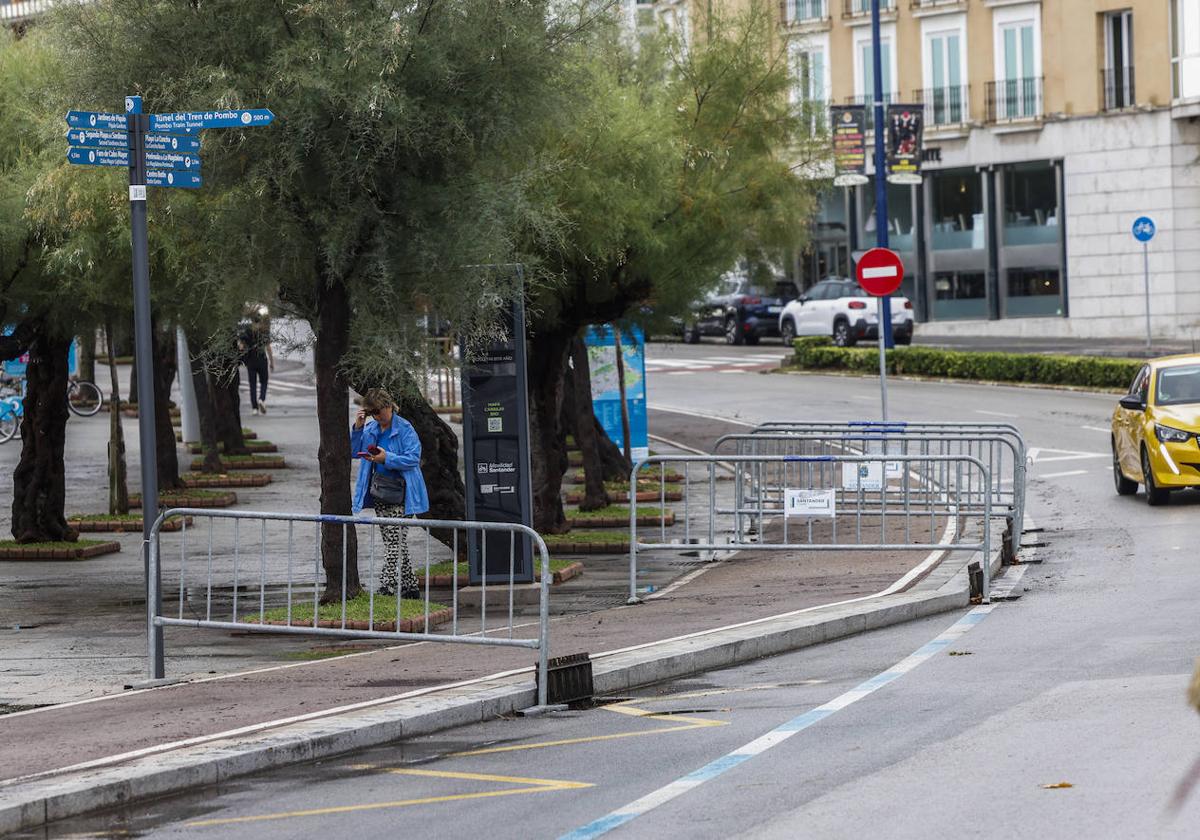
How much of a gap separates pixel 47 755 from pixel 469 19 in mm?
6961

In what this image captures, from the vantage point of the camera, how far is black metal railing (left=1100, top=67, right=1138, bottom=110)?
52.1 metres

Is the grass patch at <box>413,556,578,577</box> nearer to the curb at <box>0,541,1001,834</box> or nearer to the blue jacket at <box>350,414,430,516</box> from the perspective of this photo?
the blue jacket at <box>350,414,430,516</box>

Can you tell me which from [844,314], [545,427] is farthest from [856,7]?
[545,427]

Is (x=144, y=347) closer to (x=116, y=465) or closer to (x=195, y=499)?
(x=116, y=465)

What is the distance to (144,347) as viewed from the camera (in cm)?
1162

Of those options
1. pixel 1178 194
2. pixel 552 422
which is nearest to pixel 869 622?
pixel 552 422

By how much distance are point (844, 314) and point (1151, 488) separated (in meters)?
28.4

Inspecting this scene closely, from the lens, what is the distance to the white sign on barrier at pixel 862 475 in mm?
16777

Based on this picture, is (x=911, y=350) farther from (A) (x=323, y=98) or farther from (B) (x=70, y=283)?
(A) (x=323, y=98)

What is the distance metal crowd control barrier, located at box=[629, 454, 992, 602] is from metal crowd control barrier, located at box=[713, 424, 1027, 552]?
0.31 meters

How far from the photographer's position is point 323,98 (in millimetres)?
13422

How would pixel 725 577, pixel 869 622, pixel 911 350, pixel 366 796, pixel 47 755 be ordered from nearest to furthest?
1. pixel 366 796
2. pixel 47 755
3. pixel 869 622
4. pixel 725 577
5. pixel 911 350

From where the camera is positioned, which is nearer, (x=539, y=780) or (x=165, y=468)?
(x=539, y=780)

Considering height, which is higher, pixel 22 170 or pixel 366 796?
pixel 22 170
